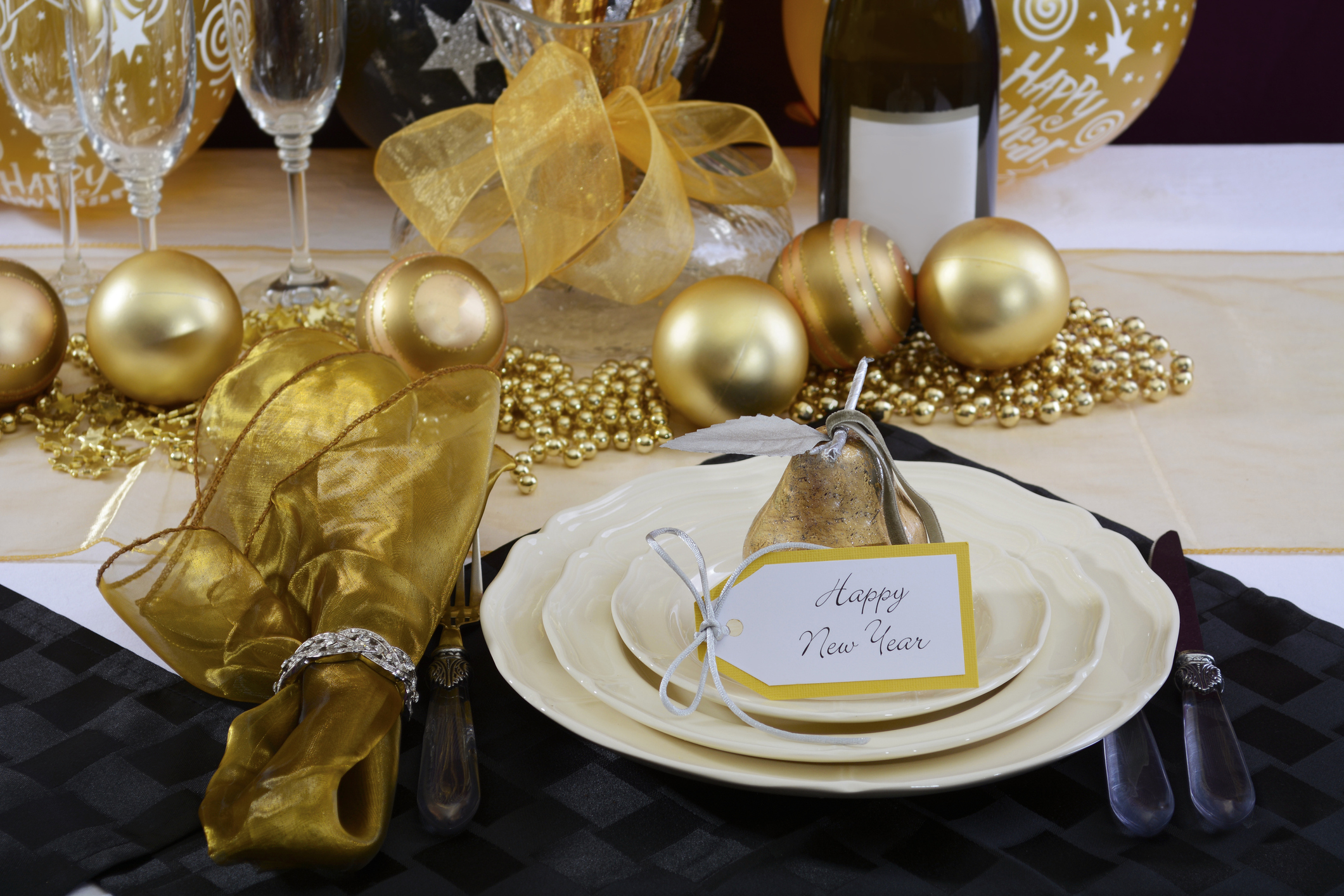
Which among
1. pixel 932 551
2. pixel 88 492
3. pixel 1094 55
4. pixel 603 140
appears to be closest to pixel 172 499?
pixel 88 492

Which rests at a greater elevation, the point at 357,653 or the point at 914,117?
the point at 914,117

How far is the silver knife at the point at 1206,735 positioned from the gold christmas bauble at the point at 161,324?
1.64 ft

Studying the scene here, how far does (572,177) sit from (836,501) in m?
0.35

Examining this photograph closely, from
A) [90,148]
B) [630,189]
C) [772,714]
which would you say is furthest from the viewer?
[90,148]

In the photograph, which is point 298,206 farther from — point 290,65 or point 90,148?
point 90,148

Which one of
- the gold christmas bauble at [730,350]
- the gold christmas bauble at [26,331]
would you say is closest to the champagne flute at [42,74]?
the gold christmas bauble at [26,331]

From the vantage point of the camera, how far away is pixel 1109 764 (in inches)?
14.5

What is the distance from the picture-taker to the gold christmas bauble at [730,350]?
2.07 ft

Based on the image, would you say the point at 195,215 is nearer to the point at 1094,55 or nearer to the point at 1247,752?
the point at 1094,55

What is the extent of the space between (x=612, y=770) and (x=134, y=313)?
0.41 meters

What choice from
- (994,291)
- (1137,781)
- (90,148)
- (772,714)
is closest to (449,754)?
(772,714)

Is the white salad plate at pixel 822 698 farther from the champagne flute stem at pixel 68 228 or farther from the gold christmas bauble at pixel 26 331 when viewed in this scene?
the champagne flute stem at pixel 68 228

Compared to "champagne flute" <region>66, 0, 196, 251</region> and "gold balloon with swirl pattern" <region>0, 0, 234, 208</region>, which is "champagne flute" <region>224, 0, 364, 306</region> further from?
"gold balloon with swirl pattern" <region>0, 0, 234, 208</region>

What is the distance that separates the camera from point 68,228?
776 mm
